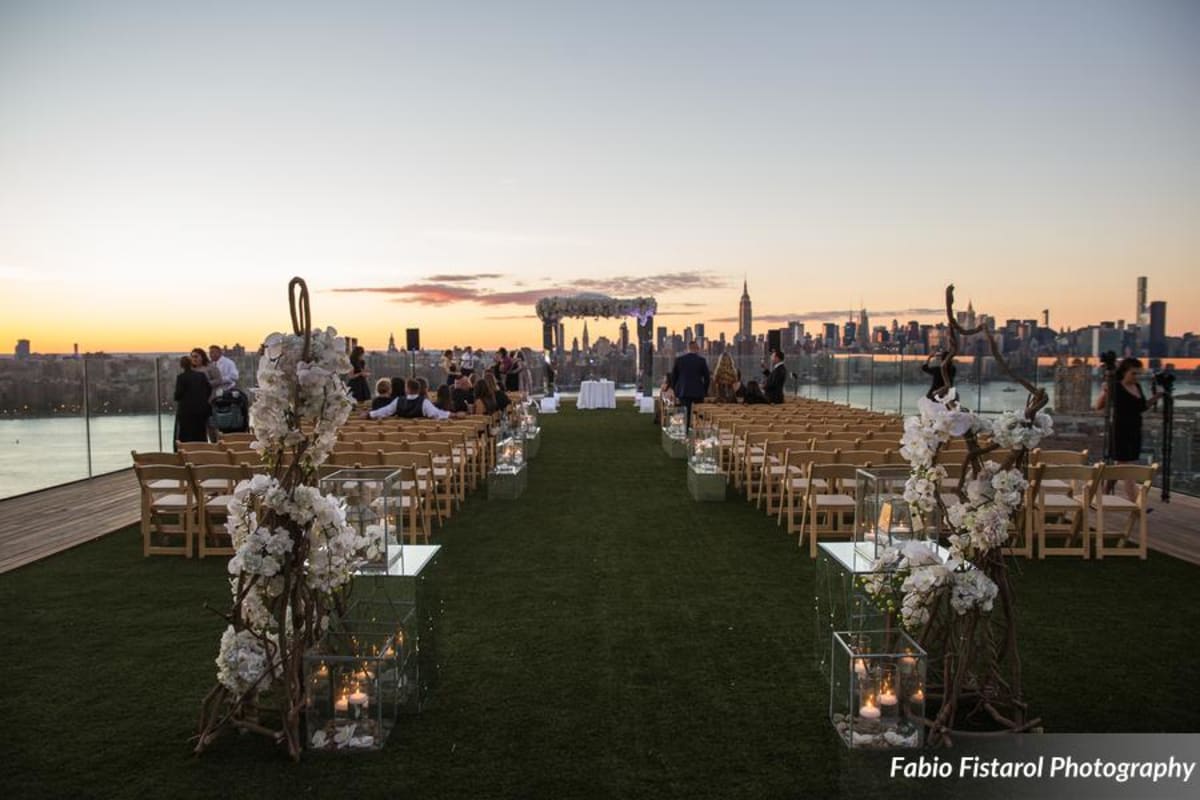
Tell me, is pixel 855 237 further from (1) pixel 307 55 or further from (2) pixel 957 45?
(1) pixel 307 55

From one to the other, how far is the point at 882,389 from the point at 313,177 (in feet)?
53.8

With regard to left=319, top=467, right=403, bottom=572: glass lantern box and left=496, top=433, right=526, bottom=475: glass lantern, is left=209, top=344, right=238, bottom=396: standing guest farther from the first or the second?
left=319, top=467, right=403, bottom=572: glass lantern box

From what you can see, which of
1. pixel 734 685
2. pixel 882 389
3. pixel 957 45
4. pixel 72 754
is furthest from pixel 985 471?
pixel 882 389

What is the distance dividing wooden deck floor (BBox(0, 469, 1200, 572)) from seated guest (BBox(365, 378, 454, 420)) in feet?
12.2

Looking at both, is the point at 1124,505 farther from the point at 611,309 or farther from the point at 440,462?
the point at 611,309

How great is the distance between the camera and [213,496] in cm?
782

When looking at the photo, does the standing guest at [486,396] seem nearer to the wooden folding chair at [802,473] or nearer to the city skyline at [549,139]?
the city skyline at [549,139]

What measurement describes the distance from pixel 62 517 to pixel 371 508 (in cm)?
770

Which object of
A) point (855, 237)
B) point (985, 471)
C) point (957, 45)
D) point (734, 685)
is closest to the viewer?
point (985, 471)

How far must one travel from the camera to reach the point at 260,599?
360cm

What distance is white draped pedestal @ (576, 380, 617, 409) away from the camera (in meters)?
27.5

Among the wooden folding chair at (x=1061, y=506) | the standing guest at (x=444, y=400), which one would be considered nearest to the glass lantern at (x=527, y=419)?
the standing guest at (x=444, y=400)

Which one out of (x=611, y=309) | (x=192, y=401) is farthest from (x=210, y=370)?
(x=611, y=309)

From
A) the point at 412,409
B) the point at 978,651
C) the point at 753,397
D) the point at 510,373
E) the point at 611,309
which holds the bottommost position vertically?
the point at 978,651
